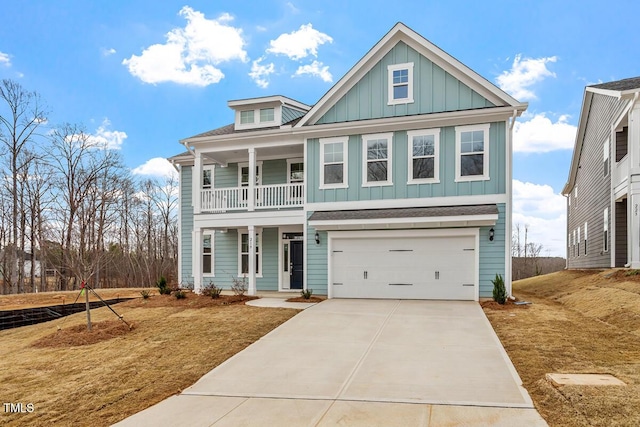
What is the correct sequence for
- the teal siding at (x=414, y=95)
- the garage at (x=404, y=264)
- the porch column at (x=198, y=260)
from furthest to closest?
the porch column at (x=198, y=260), the teal siding at (x=414, y=95), the garage at (x=404, y=264)

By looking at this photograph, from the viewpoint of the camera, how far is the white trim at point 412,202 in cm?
1423

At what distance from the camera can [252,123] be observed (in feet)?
60.6

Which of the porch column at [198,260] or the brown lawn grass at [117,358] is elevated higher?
the porch column at [198,260]

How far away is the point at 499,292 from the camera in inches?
525

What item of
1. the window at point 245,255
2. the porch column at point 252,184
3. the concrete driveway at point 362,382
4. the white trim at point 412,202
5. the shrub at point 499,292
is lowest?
the concrete driveway at point 362,382

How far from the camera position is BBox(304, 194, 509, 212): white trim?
46.7 ft

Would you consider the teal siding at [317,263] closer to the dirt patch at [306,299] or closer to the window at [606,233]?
the dirt patch at [306,299]

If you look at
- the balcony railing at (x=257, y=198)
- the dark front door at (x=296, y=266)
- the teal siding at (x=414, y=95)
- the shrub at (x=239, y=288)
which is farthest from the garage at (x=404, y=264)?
the teal siding at (x=414, y=95)

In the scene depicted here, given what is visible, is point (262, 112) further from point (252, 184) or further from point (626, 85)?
point (626, 85)

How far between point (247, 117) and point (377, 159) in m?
6.05

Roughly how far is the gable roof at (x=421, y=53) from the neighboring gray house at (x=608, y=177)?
14.0ft

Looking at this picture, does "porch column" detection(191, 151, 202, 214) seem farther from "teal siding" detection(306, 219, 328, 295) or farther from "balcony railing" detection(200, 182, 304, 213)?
"teal siding" detection(306, 219, 328, 295)

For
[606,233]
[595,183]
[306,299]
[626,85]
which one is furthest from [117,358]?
[595,183]

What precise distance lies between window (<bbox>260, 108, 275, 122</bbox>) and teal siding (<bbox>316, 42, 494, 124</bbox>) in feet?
9.37
